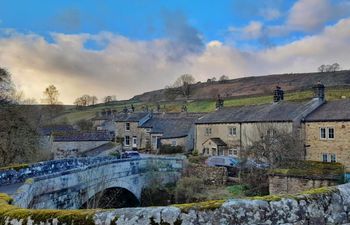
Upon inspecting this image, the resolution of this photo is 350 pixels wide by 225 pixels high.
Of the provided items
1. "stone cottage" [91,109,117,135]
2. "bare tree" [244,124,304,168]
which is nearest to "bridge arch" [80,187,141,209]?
"bare tree" [244,124,304,168]

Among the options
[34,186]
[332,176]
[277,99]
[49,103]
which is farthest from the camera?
[49,103]

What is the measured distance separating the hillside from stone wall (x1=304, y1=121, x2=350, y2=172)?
5632 centimetres

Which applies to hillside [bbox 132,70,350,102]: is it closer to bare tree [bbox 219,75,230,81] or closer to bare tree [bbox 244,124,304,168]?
bare tree [bbox 219,75,230,81]

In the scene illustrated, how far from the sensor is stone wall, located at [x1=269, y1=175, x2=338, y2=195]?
21050 millimetres

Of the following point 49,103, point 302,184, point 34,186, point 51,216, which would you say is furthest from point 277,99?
point 49,103

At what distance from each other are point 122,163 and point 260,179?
33.8 feet

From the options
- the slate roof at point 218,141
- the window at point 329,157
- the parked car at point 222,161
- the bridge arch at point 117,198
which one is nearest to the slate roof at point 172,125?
the slate roof at point 218,141

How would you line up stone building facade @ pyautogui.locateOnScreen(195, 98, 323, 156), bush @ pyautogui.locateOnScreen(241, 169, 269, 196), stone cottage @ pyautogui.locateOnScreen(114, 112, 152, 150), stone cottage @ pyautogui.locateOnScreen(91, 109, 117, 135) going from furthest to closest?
1. stone cottage @ pyautogui.locateOnScreen(91, 109, 117, 135)
2. stone cottage @ pyautogui.locateOnScreen(114, 112, 152, 150)
3. stone building facade @ pyautogui.locateOnScreen(195, 98, 323, 156)
4. bush @ pyautogui.locateOnScreen(241, 169, 269, 196)

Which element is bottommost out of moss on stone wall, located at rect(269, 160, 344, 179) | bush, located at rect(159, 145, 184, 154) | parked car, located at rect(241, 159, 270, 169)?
bush, located at rect(159, 145, 184, 154)

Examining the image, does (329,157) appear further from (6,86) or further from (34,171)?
(6,86)

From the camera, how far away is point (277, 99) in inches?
1700

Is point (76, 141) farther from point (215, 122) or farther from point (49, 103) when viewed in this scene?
point (49, 103)

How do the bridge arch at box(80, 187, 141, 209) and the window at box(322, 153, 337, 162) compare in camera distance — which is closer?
the bridge arch at box(80, 187, 141, 209)

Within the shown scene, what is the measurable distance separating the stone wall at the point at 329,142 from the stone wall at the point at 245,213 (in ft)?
94.6
